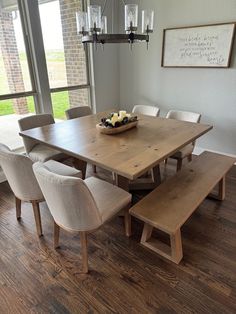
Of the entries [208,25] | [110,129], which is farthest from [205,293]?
[208,25]

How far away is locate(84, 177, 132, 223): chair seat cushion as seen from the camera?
5.32ft

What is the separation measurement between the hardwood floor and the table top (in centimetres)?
76

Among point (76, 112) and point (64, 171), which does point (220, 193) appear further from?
point (76, 112)

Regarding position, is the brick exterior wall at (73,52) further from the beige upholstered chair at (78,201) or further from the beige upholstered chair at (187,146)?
the beige upholstered chair at (78,201)

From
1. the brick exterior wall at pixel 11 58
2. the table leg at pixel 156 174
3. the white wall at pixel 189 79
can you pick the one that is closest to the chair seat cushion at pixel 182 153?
the table leg at pixel 156 174

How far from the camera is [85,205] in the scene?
4.54ft

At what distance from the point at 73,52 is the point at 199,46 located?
1.89m

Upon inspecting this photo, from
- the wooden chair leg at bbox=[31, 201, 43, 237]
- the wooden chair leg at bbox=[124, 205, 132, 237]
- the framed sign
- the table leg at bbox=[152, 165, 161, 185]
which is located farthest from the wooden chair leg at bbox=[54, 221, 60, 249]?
the framed sign

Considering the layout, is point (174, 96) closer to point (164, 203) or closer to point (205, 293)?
point (164, 203)

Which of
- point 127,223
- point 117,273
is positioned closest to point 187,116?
point 127,223

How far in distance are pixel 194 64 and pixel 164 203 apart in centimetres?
229

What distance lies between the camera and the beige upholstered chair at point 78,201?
1.31 meters

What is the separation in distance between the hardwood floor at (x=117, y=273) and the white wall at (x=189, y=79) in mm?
1502

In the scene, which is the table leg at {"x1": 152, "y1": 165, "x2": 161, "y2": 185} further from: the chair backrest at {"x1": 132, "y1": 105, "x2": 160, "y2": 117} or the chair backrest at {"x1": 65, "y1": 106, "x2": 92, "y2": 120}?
the chair backrest at {"x1": 65, "y1": 106, "x2": 92, "y2": 120}
